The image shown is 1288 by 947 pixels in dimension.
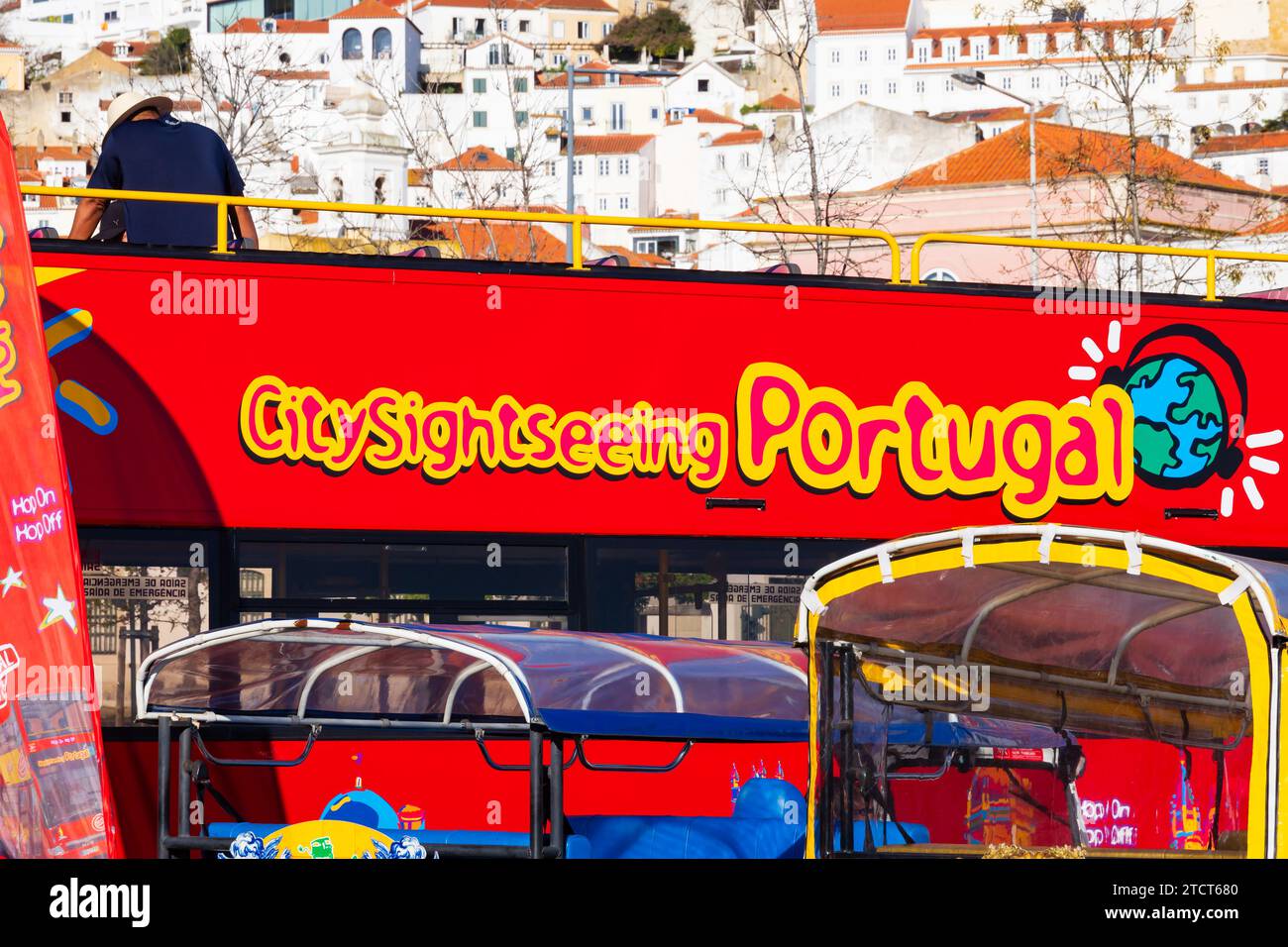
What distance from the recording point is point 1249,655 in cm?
711

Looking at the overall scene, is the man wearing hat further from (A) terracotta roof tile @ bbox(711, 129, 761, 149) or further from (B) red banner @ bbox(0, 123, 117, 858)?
Result: (A) terracotta roof tile @ bbox(711, 129, 761, 149)

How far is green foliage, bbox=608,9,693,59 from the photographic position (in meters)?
165

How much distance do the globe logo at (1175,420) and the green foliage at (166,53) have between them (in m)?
134

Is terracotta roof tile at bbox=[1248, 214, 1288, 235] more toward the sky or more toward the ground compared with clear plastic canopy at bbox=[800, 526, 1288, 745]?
more toward the sky

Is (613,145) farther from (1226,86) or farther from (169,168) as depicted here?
(169,168)

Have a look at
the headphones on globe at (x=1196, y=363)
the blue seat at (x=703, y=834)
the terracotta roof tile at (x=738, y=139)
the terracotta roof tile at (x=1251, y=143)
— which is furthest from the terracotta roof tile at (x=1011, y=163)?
the terracotta roof tile at (x=738, y=139)

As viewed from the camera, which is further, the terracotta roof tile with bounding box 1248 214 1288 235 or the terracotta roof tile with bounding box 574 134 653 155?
the terracotta roof tile with bounding box 574 134 653 155

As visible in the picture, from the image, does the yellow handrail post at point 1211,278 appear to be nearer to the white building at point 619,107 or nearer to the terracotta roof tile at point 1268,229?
the terracotta roof tile at point 1268,229

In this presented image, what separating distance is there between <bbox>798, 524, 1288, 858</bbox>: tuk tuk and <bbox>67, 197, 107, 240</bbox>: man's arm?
4.42 metres

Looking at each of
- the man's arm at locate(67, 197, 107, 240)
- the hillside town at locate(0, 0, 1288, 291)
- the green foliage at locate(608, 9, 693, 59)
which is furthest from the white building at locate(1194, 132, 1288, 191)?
the man's arm at locate(67, 197, 107, 240)

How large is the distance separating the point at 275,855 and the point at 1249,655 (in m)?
4.25

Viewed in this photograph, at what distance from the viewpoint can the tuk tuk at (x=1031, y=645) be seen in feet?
26.1
